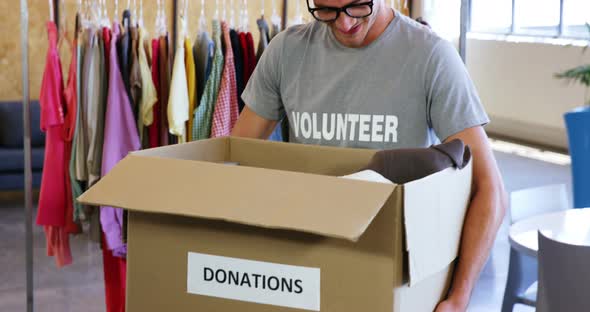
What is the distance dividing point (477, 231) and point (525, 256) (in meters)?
2.05

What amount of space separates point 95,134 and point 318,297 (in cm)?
222

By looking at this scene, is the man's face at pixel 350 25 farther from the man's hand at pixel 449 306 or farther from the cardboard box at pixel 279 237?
the man's hand at pixel 449 306

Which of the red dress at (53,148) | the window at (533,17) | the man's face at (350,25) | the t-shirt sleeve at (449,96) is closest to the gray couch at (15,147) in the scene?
the red dress at (53,148)

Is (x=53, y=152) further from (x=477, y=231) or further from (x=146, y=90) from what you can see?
(x=477, y=231)

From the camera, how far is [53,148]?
3.21 m

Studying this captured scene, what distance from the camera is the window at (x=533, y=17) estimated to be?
9.21 meters

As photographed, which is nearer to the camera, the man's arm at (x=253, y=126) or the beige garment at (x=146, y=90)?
the man's arm at (x=253, y=126)

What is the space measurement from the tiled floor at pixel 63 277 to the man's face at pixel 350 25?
2.66 metres

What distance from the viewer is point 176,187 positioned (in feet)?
3.89

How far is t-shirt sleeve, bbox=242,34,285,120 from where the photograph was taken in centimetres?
191

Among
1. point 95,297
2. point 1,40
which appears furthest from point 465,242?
point 1,40

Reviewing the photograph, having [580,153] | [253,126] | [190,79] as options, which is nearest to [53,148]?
[190,79]

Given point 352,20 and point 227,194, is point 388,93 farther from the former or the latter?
point 227,194

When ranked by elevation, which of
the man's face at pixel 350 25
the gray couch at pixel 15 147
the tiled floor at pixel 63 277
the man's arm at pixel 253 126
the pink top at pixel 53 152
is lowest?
the tiled floor at pixel 63 277
